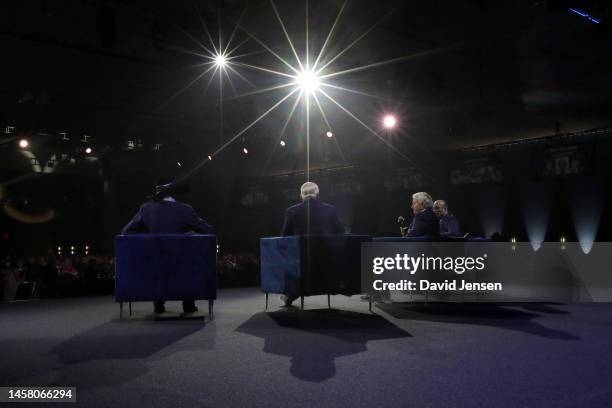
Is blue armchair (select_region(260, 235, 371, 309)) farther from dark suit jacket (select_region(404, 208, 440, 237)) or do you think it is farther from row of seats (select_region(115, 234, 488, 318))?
dark suit jacket (select_region(404, 208, 440, 237))

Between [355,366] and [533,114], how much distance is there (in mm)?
10376

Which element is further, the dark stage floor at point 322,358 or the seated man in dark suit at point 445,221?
the seated man in dark suit at point 445,221

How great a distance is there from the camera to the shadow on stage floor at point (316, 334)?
294cm

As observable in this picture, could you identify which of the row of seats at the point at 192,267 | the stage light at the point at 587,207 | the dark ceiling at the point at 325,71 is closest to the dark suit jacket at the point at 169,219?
the row of seats at the point at 192,267

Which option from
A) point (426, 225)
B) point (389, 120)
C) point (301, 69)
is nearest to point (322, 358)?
point (426, 225)

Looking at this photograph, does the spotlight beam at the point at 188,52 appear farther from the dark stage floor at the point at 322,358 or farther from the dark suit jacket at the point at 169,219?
the dark stage floor at the point at 322,358

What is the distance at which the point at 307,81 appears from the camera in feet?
33.1

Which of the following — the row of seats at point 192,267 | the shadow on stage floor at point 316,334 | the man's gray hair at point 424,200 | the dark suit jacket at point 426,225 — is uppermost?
the man's gray hair at point 424,200

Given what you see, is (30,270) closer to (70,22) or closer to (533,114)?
(70,22)

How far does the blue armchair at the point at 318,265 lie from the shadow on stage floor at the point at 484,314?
58 centimetres

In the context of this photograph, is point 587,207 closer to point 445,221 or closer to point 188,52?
point 445,221

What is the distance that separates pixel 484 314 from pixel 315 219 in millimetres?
1828

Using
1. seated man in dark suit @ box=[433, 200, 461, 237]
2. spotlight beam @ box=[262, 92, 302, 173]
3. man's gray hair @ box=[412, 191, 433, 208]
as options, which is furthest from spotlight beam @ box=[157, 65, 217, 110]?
man's gray hair @ box=[412, 191, 433, 208]

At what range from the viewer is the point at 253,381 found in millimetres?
2568
